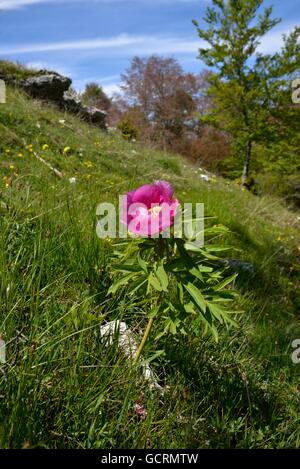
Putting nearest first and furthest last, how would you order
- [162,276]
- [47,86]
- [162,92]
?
[162,276]
[47,86]
[162,92]

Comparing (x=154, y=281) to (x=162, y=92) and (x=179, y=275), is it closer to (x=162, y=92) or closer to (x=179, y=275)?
(x=179, y=275)

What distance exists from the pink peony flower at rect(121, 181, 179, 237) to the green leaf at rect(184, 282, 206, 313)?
A: 0.75ft

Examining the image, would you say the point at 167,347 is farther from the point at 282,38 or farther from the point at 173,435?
the point at 282,38

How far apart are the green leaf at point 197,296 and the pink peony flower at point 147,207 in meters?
0.23

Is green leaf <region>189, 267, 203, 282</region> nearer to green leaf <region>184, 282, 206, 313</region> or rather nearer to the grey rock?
green leaf <region>184, 282, 206, 313</region>

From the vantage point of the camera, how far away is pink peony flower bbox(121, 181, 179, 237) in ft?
4.81

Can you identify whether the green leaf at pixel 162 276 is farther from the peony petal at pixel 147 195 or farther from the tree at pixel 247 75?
the tree at pixel 247 75

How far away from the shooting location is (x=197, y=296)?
4.81 ft

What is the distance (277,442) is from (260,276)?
279 cm

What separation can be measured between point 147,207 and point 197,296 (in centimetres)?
38

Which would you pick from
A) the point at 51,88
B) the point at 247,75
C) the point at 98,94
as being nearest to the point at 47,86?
the point at 51,88

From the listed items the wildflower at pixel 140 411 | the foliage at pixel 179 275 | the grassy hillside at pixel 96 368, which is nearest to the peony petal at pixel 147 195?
the foliage at pixel 179 275

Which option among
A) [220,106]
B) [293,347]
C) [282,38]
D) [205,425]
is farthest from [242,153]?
[205,425]

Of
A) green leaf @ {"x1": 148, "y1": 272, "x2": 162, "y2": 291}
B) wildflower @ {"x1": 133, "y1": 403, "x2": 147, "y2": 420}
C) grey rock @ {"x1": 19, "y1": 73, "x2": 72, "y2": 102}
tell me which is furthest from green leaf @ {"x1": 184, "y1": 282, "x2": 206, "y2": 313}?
grey rock @ {"x1": 19, "y1": 73, "x2": 72, "y2": 102}
